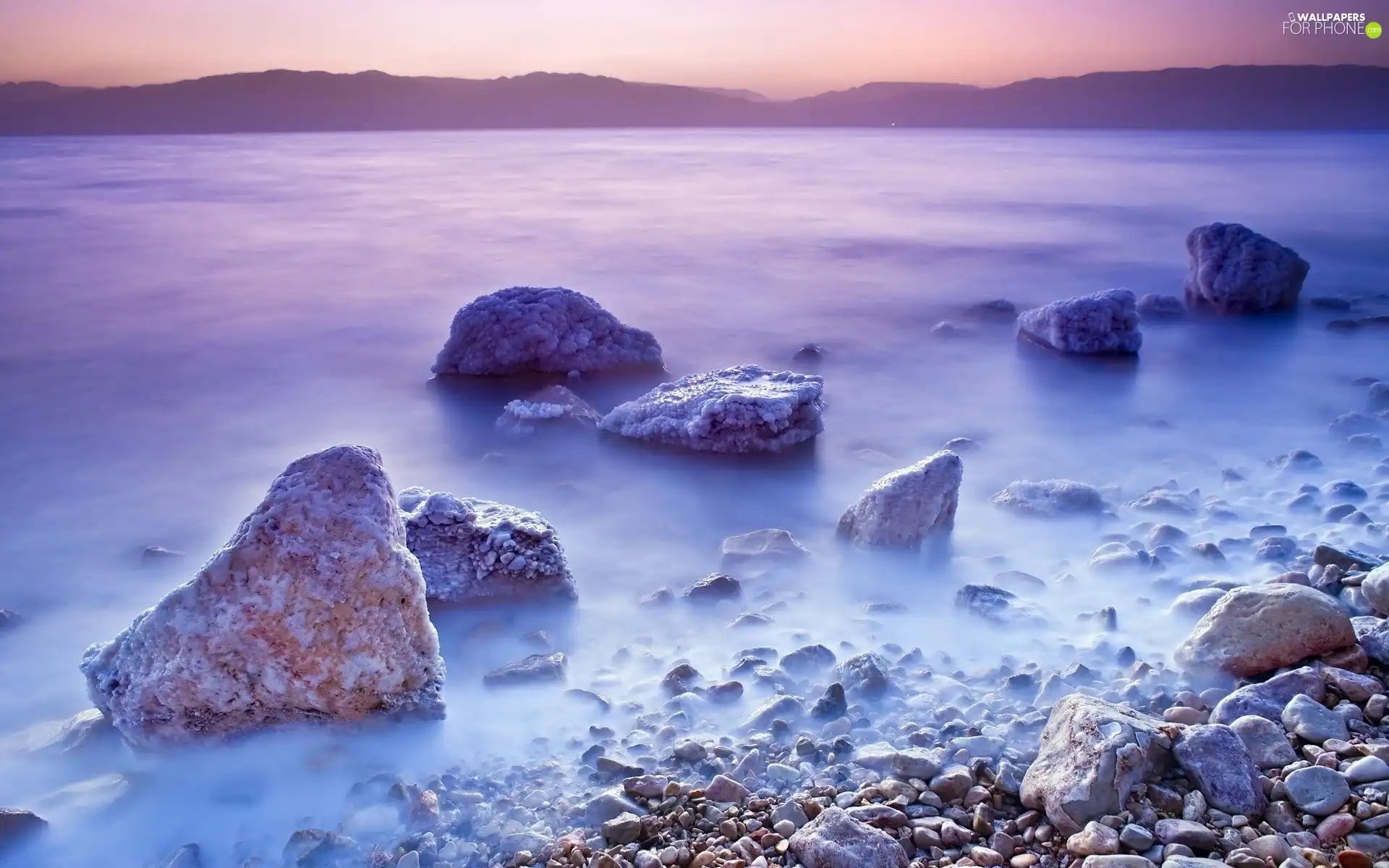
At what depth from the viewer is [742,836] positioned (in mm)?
1928

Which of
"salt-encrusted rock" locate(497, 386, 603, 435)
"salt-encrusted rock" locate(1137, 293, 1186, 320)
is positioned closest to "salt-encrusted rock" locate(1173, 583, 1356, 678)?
"salt-encrusted rock" locate(497, 386, 603, 435)

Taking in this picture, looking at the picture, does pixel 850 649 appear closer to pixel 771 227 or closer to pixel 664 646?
pixel 664 646

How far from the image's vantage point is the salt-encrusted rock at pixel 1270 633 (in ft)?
7.86

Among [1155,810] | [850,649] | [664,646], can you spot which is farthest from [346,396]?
[1155,810]

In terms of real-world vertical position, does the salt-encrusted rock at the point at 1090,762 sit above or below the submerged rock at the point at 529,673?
above

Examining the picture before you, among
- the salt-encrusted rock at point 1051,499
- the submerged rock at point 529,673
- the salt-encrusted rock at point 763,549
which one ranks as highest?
the salt-encrusted rock at point 1051,499

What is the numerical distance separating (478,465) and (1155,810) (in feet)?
10.3

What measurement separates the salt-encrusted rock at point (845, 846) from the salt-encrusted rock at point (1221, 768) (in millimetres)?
628

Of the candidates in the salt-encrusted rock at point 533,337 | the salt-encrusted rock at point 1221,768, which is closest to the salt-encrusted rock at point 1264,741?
the salt-encrusted rock at point 1221,768

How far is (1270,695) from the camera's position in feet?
7.43

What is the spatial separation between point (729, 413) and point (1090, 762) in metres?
2.53

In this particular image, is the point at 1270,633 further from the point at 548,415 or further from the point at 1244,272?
the point at 1244,272

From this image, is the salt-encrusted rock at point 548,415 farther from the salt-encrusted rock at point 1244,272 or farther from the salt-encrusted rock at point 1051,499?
the salt-encrusted rock at point 1244,272

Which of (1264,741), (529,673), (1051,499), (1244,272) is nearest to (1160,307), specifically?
(1244,272)
